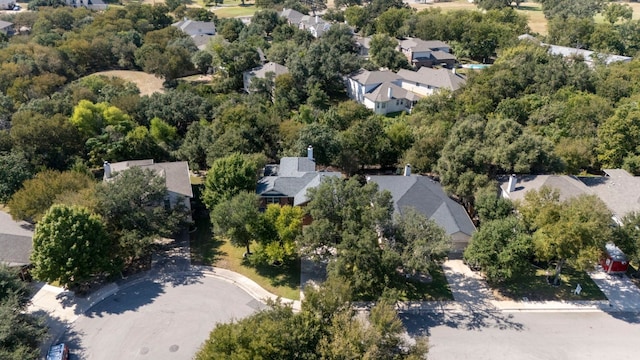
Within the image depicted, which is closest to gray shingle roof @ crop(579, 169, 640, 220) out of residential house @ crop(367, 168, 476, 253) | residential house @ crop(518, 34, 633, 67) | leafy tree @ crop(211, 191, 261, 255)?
residential house @ crop(367, 168, 476, 253)

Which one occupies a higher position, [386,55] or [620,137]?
[386,55]

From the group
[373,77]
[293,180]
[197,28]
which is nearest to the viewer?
[293,180]

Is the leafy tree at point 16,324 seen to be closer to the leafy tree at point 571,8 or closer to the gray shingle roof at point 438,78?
the gray shingle roof at point 438,78

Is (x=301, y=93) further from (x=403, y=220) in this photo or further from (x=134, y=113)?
(x=403, y=220)

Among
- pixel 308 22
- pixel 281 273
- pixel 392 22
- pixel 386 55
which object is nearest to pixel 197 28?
pixel 308 22

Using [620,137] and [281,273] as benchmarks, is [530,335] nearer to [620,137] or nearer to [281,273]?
[281,273]


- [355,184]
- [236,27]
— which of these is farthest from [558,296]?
[236,27]
